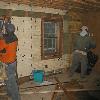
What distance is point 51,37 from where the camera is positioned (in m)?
12.2

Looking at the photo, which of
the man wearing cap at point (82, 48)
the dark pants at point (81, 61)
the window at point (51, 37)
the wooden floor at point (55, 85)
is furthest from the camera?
the window at point (51, 37)

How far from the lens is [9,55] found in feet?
26.1

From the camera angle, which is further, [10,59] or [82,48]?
[82,48]

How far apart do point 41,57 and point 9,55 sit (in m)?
3.74

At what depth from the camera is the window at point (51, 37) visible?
11.8 meters

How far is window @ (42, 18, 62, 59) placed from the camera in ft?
38.8

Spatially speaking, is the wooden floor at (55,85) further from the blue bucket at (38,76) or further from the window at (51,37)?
the window at (51,37)

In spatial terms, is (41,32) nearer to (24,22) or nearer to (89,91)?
(24,22)

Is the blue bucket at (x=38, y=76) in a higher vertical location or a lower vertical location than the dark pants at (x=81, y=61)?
lower

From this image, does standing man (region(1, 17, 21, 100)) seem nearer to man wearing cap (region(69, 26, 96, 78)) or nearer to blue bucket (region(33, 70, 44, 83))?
blue bucket (region(33, 70, 44, 83))

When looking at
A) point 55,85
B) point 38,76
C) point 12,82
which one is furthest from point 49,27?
point 12,82

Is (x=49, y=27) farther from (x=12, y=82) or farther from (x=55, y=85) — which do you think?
(x=12, y=82)

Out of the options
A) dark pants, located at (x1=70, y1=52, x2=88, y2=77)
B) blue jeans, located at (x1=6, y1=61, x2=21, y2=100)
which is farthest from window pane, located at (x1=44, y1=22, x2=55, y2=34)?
blue jeans, located at (x1=6, y1=61, x2=21, y2=100)

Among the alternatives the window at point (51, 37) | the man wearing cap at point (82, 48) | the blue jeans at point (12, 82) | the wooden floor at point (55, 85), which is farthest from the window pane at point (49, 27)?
the blue jeans at point (12, 82)
